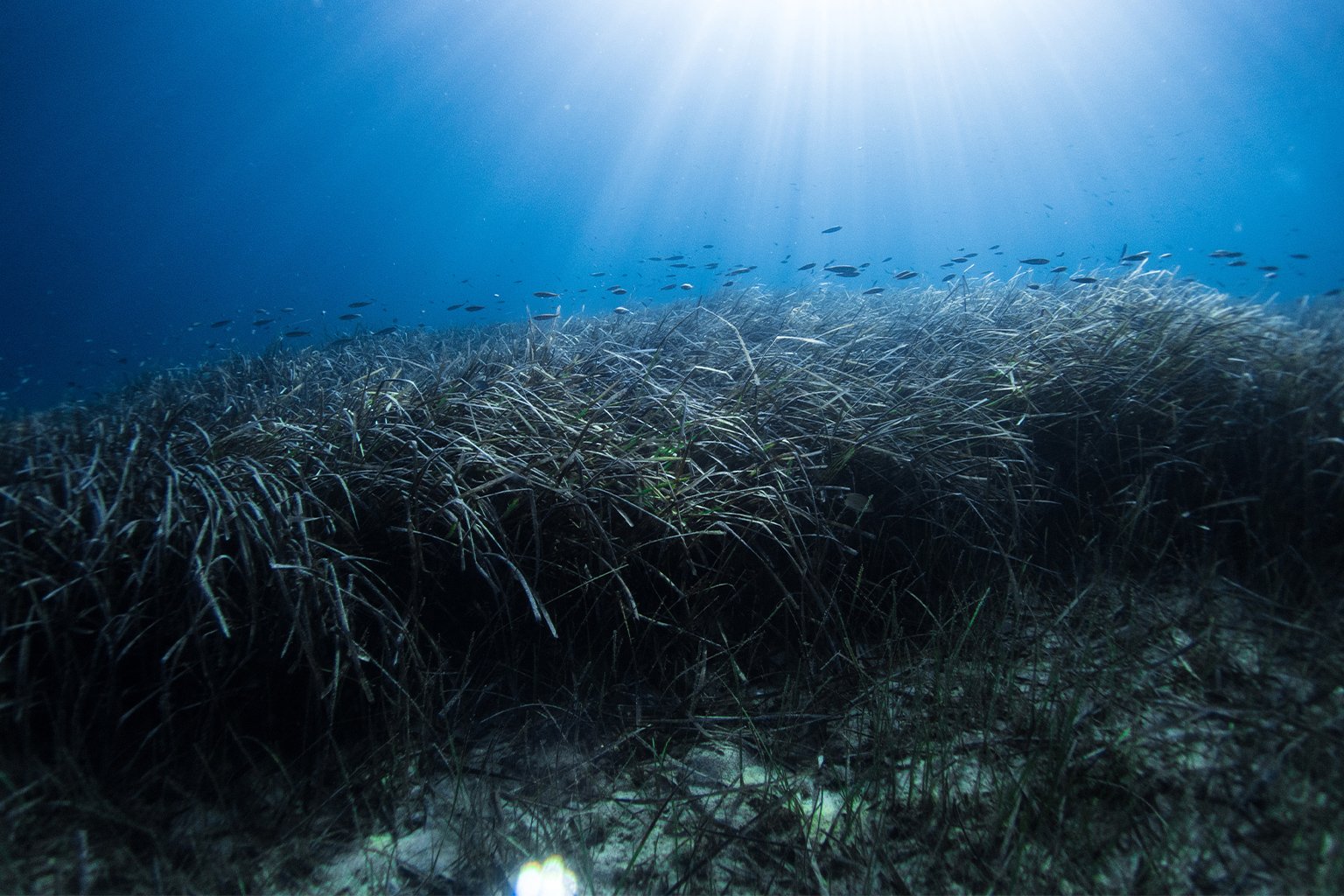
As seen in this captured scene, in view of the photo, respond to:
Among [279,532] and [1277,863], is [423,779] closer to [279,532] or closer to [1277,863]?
[279,532]

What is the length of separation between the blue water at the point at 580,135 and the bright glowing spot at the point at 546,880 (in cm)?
865

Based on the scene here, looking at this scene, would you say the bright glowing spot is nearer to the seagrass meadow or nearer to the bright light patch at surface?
the seagrass meadow

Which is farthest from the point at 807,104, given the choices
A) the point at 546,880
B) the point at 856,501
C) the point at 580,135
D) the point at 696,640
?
the point at 546,880

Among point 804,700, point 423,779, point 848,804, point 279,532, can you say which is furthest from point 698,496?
Result: point 279,532

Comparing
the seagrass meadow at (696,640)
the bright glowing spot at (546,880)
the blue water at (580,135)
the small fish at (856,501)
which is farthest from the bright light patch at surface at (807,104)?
the bright glowing spot at (546,880)

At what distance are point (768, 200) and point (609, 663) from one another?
132 meters

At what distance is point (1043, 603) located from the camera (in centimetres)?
201

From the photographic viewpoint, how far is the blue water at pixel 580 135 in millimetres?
43344

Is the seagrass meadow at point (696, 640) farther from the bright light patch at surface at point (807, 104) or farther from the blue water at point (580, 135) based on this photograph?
the bright light patch at surface at point (807, 104)

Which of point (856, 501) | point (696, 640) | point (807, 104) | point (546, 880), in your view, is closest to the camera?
point (546, 880)

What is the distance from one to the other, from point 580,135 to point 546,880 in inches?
4265

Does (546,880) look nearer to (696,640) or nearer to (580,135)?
(696,640)

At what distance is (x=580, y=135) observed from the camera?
92.6 metres

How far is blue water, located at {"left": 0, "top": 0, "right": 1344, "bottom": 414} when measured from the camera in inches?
1706
